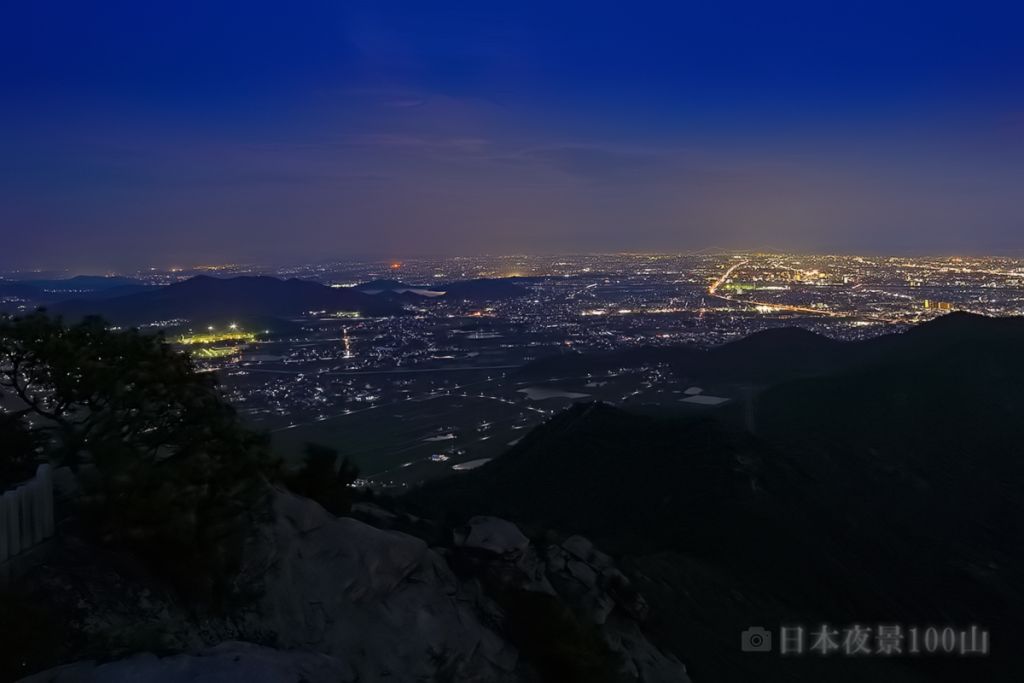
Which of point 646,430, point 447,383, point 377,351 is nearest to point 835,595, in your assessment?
point 646,430

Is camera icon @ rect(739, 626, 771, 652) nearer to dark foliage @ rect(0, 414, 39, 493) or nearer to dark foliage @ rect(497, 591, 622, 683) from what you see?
dark foliage @ rect(497, 591, 622, 683)

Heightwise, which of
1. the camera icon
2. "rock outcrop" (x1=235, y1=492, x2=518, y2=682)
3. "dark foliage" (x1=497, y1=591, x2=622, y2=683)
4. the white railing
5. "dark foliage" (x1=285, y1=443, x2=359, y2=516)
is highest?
the white railing

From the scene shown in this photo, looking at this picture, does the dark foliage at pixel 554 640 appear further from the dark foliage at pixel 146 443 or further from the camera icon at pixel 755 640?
the camera icon at pixel 755 640

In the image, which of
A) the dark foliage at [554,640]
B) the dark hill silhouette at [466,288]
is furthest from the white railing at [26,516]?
the dark hill silhouette at [466,288]

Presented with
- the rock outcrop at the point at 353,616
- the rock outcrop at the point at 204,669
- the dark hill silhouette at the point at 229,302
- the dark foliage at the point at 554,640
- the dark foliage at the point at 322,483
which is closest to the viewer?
the rock outcrop at the point at 204,669

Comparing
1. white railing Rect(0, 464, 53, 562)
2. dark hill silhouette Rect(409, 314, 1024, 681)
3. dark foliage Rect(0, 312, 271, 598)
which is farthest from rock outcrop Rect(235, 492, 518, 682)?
dark hill silhouette Rect(409, 314, 1024, 681)

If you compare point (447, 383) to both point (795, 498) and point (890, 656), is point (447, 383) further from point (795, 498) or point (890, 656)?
point (890, 656)
